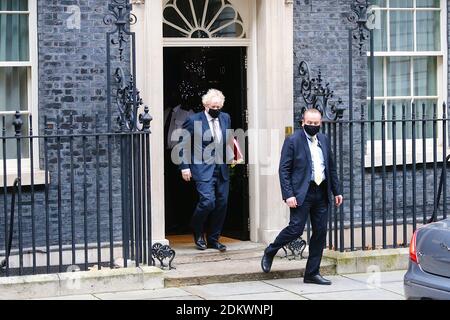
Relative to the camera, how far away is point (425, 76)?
12.8m

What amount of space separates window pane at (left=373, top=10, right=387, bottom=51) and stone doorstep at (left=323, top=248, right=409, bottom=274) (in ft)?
9.76

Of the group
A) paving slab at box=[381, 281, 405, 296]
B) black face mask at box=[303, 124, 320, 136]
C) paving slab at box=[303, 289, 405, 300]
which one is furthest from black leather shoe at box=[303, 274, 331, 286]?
black face mask at box=[303, 124, 320, 136]

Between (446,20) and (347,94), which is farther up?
(446,20)

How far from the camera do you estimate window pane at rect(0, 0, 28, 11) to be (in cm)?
1085

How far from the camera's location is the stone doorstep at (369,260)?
10570 millimetres

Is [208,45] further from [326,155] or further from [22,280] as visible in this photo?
[22,280]

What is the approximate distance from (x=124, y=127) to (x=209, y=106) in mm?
1226

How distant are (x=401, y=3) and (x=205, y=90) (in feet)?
9.11

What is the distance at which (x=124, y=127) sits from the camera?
33.4ft

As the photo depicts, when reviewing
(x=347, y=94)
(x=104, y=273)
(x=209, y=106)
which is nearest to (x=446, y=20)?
(x=347, y=94)

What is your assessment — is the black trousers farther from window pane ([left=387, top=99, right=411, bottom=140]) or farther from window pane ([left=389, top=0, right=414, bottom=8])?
window pane ([left=389, top=0, right=414, bottom=8])

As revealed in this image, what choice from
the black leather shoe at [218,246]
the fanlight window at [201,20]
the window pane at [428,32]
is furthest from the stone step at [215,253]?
the window pane at [428,32]

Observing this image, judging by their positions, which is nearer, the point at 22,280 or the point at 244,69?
the point at 22,280

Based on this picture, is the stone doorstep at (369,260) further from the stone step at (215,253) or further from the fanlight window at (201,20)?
the fanlight window at (201,20)
